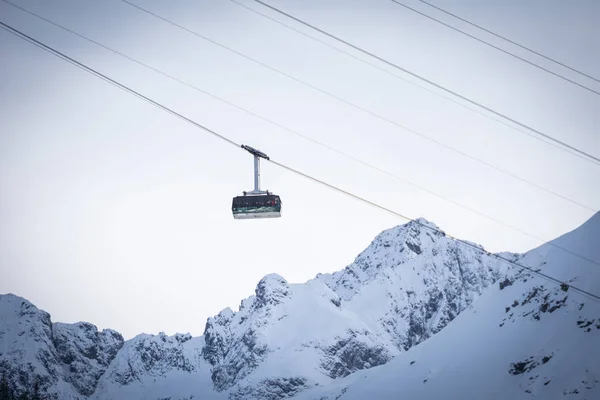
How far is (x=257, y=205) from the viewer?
39469 mm

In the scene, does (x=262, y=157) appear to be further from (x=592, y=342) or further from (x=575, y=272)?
(x=575, y=272)

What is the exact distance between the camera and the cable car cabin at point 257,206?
129ft

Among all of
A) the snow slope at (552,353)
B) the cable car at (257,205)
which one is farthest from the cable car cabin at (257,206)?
the snow slope at (552,353)

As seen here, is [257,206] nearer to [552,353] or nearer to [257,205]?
[257,205]

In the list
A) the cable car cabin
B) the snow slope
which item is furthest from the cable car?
the snow slope

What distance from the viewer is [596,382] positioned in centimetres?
15088

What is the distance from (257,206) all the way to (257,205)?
47 mm

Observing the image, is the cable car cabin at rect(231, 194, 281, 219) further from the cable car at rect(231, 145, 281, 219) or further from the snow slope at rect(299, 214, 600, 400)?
the snow slope at rect(299, 214, 600, 400)

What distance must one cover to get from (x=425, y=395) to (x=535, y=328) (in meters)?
30.4

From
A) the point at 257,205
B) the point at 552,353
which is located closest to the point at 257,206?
the point at 257,205

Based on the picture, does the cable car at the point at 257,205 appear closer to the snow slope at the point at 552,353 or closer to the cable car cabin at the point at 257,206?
the cable car cabin at the point at 257,206

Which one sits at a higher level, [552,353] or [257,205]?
[552,353]

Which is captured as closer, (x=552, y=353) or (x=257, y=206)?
(x=257, y=206)

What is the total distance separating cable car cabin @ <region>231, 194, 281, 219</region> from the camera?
129 ft
